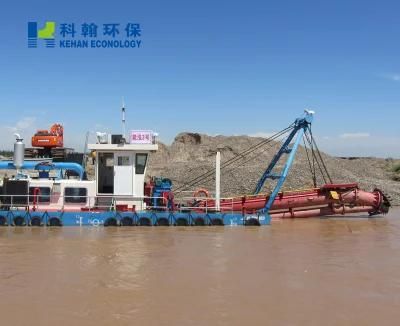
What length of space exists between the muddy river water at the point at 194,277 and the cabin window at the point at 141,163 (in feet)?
7.71

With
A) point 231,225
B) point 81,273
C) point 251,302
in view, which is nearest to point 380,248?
point 231,225

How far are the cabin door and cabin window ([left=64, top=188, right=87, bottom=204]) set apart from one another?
4.06 feet

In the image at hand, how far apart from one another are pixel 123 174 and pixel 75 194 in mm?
1973

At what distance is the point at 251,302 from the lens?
8836 millimetres

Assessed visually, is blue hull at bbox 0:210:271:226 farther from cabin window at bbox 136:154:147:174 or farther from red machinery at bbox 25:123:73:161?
red machinery at bbox 25:123:73:161

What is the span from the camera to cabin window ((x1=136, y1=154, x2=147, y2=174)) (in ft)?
60.5

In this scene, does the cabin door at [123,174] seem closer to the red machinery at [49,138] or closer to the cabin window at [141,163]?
the cabin window at [141,163]

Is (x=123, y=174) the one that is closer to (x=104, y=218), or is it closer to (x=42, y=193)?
(x=104, y=218)

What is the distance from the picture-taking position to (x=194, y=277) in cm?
1057

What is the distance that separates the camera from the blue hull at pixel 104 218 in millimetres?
17391

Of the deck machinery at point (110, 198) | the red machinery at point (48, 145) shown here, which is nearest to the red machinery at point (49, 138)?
the red machinery at point (48, 145)

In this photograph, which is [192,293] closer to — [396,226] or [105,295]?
[105,295]

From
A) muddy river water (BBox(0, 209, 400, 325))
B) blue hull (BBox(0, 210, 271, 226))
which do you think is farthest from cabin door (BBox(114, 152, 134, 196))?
muddy river water (BBox(0, 209, 400, 325))

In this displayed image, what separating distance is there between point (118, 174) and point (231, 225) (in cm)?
455
